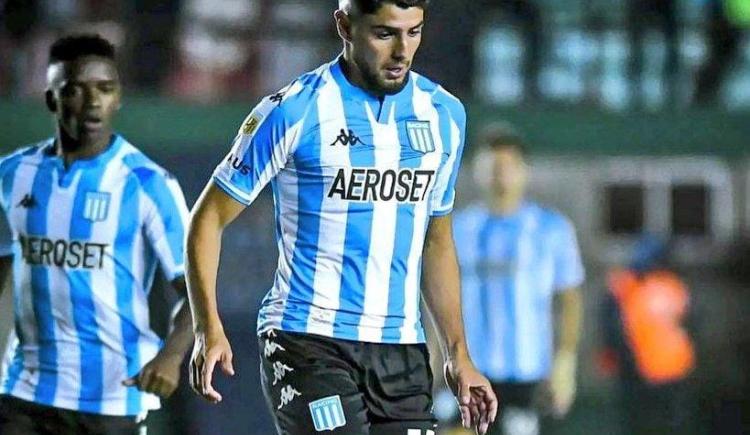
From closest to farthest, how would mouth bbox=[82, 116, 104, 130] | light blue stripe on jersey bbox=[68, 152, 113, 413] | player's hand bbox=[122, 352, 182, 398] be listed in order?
1. player's hand bbox=[122, 352, 182, 398]
2. light blue stripe on jersey bbox=[68, 152, 113, 413]
3. mouth bbox=[82, 116, 104, 130]

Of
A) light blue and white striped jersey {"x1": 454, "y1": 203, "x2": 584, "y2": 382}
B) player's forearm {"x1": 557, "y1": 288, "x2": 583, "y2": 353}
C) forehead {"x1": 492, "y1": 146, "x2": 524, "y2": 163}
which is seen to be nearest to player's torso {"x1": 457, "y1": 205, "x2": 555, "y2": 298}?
light blue and white striped jersey {"x1": 454, "y1": 203, "x2": 584, "y2": 382}

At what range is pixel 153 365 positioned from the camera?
5.77 meters

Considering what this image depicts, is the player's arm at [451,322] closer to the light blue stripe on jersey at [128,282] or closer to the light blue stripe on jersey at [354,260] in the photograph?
the light blue stripe on jersey at [354,260]

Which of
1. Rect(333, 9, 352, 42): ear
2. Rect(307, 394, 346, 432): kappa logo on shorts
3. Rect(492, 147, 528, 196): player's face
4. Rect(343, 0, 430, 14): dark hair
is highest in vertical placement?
Rect(343, 0, 430, 14): dark hair

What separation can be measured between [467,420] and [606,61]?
8903 millimetres

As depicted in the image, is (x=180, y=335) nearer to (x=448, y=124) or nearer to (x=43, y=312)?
(x=43, y=312)

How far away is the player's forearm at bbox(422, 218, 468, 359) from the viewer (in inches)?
210

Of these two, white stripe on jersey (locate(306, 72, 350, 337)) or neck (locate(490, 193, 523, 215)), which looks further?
neck (locate(490, 193, 523, 215))

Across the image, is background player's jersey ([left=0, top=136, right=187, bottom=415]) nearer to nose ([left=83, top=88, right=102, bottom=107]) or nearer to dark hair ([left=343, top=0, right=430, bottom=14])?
nose ([left=83, top=88, right=102, bottom=107])

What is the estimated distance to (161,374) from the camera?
5.74 meters

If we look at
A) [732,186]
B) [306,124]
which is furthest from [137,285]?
[732,186]

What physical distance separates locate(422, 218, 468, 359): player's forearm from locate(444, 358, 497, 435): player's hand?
0.28 feet

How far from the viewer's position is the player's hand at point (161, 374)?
5742mm

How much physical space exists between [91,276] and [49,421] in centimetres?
48
